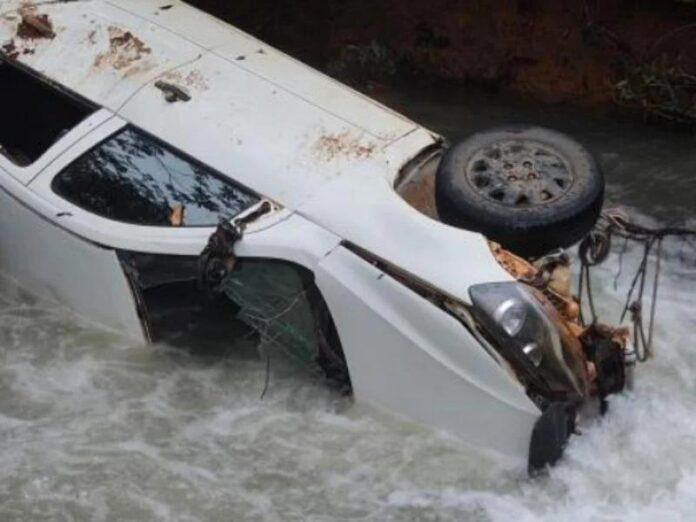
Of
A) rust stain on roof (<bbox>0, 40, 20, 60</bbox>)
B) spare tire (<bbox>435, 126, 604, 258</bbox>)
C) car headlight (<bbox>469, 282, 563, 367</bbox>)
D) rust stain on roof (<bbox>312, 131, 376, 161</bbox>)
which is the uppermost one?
rust stain on roof (<bbox>0, 40, 20, 60</bbox>)

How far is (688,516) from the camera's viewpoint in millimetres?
4984

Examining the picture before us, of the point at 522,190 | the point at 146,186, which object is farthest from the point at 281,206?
the point at 522,190

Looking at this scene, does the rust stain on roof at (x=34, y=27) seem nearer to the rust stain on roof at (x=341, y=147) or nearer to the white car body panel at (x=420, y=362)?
the rust stain on roof at (x=341, y=147)

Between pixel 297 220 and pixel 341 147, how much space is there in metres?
0.47

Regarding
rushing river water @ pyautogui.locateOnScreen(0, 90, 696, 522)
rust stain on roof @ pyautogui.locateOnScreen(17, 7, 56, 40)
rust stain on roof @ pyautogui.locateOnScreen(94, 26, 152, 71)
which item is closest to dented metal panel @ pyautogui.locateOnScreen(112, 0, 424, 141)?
rust stain on roof @ pyautogui.locateOnScreen(94, 26, 152, 71)

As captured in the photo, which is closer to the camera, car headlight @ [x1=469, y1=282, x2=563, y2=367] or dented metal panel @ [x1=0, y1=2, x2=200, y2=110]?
car headlight @ [x1=469, y1=282, x2=563, y2=367]

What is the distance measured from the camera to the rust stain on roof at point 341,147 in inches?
216

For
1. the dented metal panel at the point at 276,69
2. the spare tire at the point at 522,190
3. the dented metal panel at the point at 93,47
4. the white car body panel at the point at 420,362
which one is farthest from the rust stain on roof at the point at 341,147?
the dented metal panel at the point at 93,47

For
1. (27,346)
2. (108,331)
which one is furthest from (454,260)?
(27,346)

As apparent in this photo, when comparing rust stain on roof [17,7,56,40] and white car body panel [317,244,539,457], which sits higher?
rust stain on roof [17,7,56,40]

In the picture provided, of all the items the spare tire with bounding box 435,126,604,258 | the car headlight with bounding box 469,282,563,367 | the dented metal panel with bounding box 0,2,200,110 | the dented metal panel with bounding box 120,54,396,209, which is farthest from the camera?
the dented metal panel with bounding box 0,2,200,110

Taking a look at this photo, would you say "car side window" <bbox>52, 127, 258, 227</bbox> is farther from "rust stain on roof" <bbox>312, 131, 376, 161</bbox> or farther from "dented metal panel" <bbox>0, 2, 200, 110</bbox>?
"rust stain on roof" <bbox>312, 131, 376, 161</bbox>

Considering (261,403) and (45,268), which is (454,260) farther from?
(45,268)

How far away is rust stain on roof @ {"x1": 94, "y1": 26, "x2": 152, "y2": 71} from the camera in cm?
599
